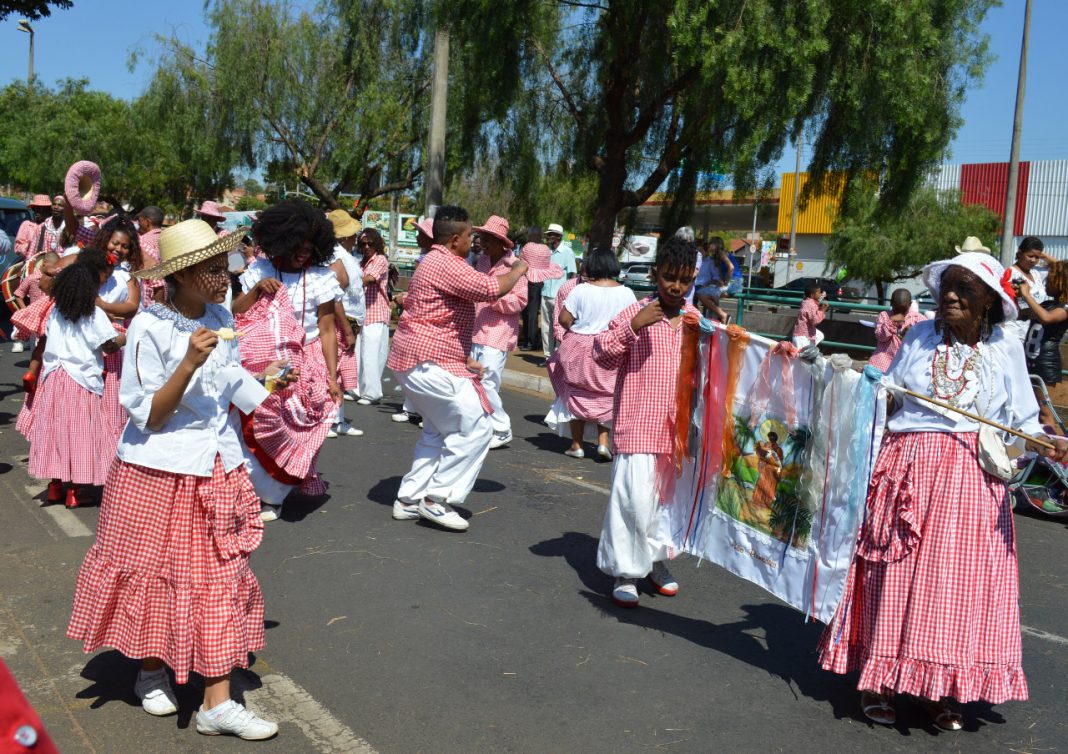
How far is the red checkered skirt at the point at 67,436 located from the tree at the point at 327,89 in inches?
883

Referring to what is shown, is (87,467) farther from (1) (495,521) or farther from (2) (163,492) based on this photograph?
(2) (163,492)

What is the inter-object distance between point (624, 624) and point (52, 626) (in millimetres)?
2620

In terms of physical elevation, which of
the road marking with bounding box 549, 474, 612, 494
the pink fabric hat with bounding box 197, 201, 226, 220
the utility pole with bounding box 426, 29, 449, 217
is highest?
the utility pole with bounding box 426, 29, 449, 217

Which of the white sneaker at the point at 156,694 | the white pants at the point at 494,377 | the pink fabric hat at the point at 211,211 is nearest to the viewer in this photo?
the white sneaker at the point at 156,694

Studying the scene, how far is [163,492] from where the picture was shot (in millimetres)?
3801

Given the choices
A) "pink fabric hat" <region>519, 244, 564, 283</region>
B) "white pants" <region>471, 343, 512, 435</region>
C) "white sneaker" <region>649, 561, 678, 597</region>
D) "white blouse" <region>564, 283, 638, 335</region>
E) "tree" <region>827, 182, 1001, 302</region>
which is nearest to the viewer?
"white sneaker" <region>649, 561, 678, 597</region>

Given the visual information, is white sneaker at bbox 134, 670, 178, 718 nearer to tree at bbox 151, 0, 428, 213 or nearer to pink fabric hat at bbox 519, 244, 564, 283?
pink fabric hat at bbox 519, 244, 564, 283

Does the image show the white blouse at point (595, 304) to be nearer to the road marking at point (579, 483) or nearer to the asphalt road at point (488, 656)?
the road marking at point (579, 483)

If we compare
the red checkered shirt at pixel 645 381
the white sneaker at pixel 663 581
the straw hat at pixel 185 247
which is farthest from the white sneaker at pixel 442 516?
the straw hat at pixel 185 247

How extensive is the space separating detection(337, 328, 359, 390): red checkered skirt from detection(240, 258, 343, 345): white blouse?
1753mm

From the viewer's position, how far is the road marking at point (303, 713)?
12.5 ft

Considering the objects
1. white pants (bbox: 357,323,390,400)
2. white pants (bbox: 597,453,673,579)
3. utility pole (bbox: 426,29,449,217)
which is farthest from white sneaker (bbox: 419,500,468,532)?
utility pole (bbox: 426,29,449,217)

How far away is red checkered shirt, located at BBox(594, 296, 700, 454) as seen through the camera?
5164 millimetres

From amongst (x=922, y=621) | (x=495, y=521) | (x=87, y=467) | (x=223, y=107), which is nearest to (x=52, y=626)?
(x=87, y=467)
